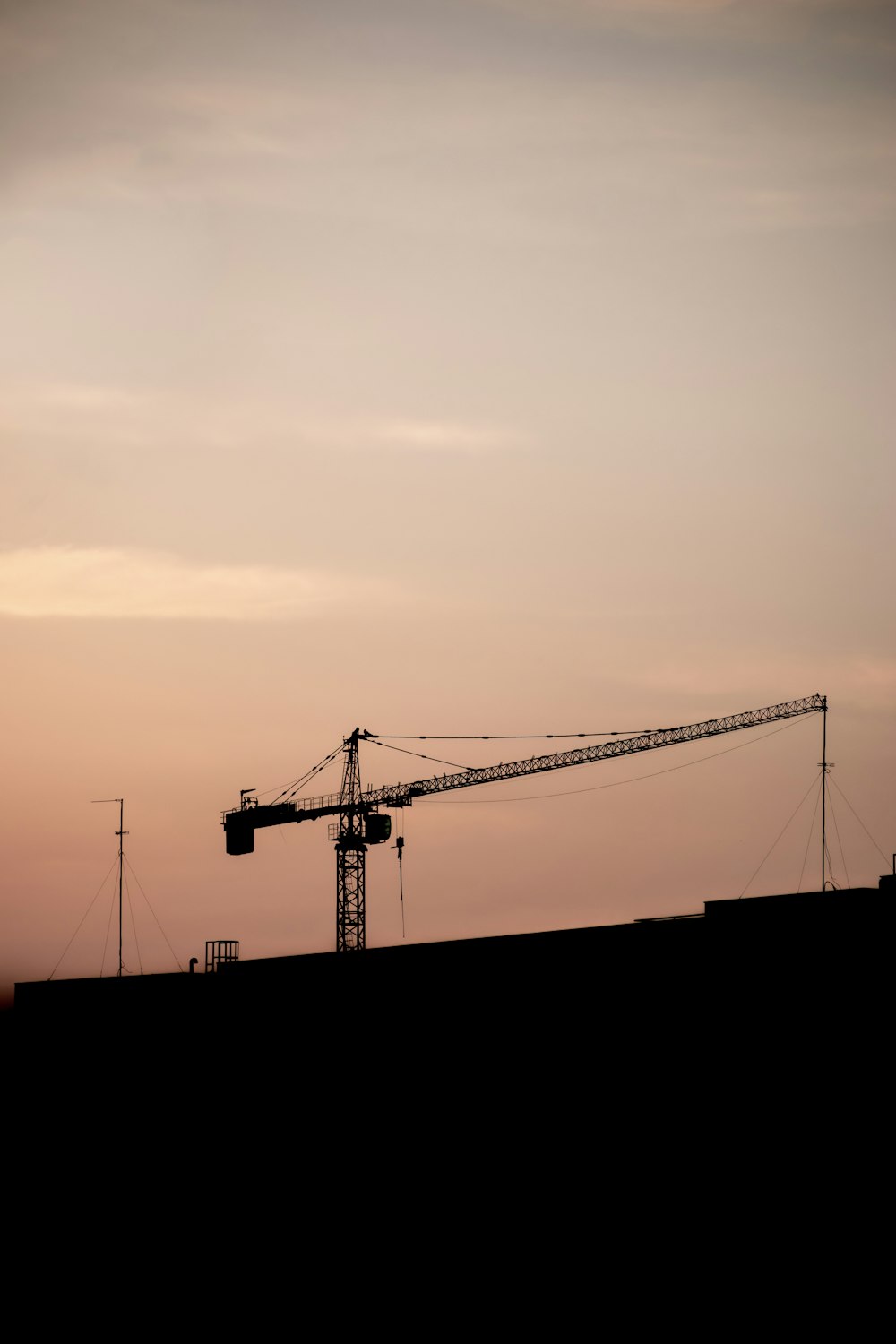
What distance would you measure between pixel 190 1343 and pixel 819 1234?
21.8m

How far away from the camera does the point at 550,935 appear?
75.9 metres

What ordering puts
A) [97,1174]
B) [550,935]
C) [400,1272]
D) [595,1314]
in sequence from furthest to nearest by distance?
1. [550,935]
2. [97,1174]
3. [400,1272]
4. [595,1314]

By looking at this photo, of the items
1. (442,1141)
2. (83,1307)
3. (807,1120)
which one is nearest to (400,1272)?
(442,1141)

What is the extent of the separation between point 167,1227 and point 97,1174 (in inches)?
227

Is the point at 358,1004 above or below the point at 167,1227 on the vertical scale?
above

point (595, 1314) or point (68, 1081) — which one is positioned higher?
point (68, 1081)

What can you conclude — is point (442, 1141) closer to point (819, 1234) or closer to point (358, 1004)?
point (358, 1004)

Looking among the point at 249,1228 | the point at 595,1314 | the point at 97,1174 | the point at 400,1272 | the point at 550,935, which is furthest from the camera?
the point at 550,935

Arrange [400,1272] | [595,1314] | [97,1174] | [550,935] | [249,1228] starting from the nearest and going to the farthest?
[595,1314] < [400,1272] < [249,1228] < [97,1174] < [550,935]

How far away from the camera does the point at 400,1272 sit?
59.2 meters

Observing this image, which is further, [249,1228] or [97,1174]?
[97,1174]

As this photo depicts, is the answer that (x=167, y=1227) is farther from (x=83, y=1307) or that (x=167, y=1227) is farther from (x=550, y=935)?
(x=550, y=935)

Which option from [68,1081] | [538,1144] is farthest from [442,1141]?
[68,1081]

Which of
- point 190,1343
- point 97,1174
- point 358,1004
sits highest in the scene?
point 358,1004
